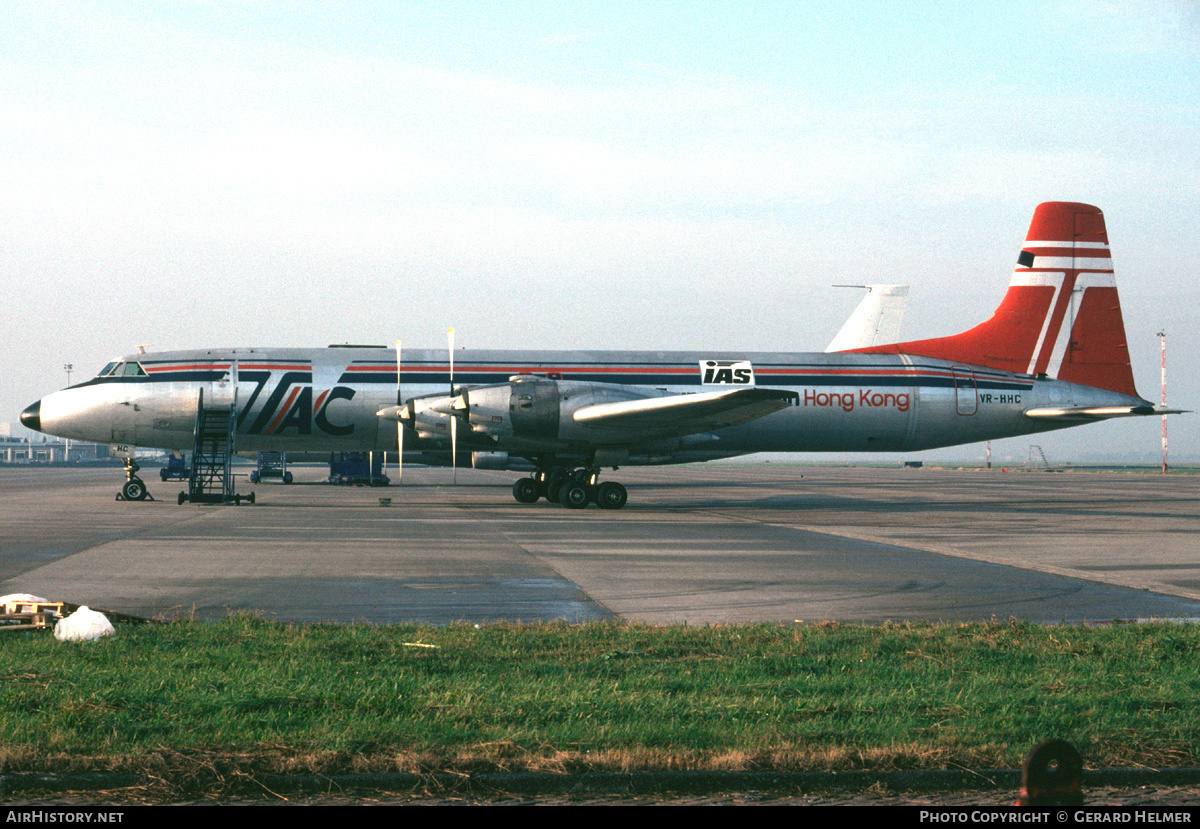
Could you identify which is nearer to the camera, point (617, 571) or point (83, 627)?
point (83, 627)

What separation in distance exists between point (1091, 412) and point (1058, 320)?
360 cm

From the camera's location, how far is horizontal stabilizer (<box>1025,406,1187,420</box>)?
32.1 meters

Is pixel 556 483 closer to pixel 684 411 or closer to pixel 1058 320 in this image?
pixel 684 411

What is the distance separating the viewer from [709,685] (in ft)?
23.9

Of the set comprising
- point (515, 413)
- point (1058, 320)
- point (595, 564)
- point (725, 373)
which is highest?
point (1058, 320)

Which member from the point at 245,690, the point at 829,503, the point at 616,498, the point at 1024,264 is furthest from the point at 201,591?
the point at 1024,264

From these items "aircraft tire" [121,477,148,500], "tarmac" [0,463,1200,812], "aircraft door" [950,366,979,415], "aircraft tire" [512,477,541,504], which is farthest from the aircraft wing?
"aircraft tire" [121,477,148,500]

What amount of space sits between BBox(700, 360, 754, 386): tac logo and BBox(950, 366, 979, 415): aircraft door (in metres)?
7.03

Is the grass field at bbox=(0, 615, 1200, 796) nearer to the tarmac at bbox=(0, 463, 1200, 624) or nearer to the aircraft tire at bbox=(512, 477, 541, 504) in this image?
the tarmac at bbox=(0, 463, 1200, 624)

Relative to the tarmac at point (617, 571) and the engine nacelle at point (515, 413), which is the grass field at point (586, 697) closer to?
the tarmac at point (617, 571)

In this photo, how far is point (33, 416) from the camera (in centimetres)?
2988

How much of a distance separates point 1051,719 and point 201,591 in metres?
9.67

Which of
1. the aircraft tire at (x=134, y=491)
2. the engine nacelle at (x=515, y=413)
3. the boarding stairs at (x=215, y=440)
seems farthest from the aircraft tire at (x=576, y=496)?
the aircraft tire at (x=134, y=491)

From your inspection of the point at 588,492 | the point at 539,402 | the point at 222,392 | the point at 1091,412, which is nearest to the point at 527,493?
the point at 588,492
